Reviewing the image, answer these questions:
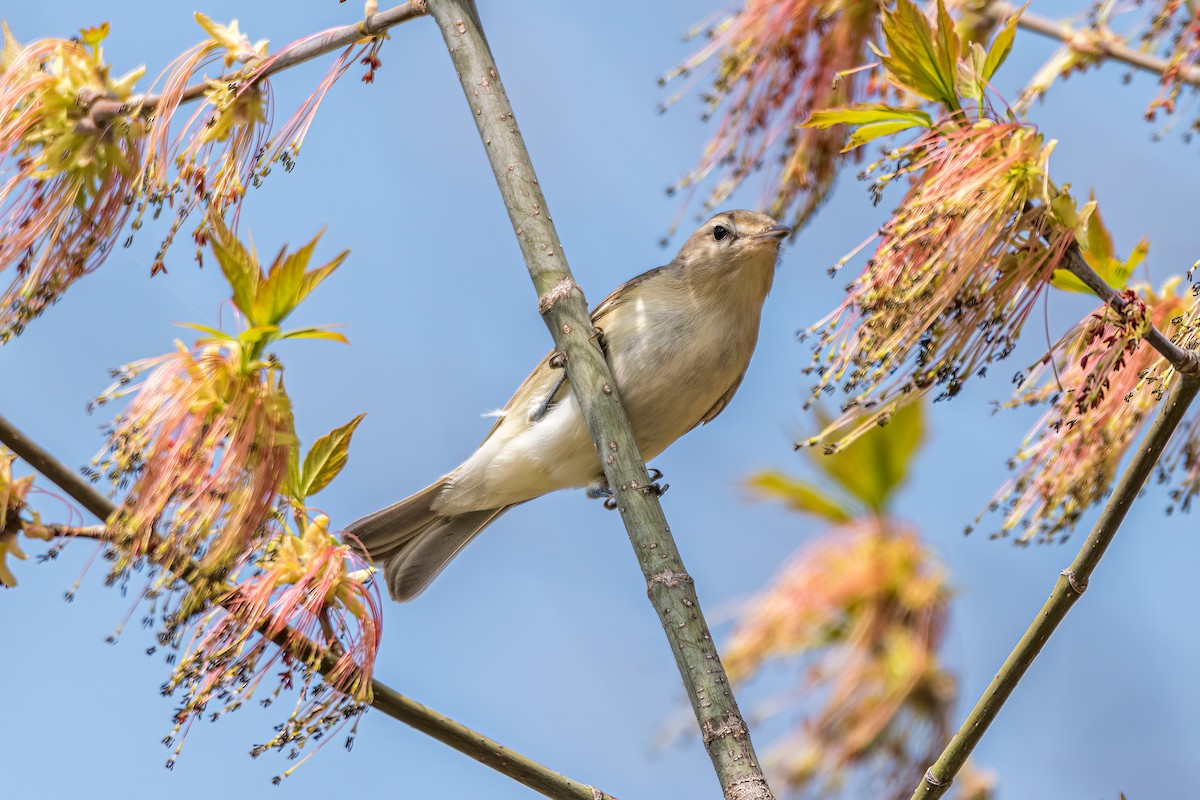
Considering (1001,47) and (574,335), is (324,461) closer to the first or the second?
(574,335)

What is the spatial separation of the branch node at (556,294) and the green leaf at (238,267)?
0.70 meters

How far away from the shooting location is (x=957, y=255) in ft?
9.12

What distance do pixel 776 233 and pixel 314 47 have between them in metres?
2.25

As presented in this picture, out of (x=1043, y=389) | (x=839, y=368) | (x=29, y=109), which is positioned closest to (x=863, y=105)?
(x=839, y=368)

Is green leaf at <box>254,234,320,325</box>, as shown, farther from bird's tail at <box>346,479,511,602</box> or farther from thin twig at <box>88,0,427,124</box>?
bird's tail at <box>346,479,511,602</box>

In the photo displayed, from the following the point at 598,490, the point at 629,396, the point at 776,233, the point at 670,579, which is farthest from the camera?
the point at 598,490

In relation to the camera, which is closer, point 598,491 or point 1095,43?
point 1095,43

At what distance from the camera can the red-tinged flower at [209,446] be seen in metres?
2.81

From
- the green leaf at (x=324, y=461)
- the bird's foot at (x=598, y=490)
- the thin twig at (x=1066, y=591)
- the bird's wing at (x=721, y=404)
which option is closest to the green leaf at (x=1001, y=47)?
the thin twig at (x=1066, y=591)

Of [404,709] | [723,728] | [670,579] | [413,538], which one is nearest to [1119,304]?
[670,579]

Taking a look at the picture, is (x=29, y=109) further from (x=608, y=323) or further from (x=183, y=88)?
(x=608, y=323)

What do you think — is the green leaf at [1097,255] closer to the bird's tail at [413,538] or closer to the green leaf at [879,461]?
the green leaf at [879,461]

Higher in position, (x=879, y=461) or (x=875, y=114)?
(x=879, y=461)

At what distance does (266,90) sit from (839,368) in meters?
1.50
